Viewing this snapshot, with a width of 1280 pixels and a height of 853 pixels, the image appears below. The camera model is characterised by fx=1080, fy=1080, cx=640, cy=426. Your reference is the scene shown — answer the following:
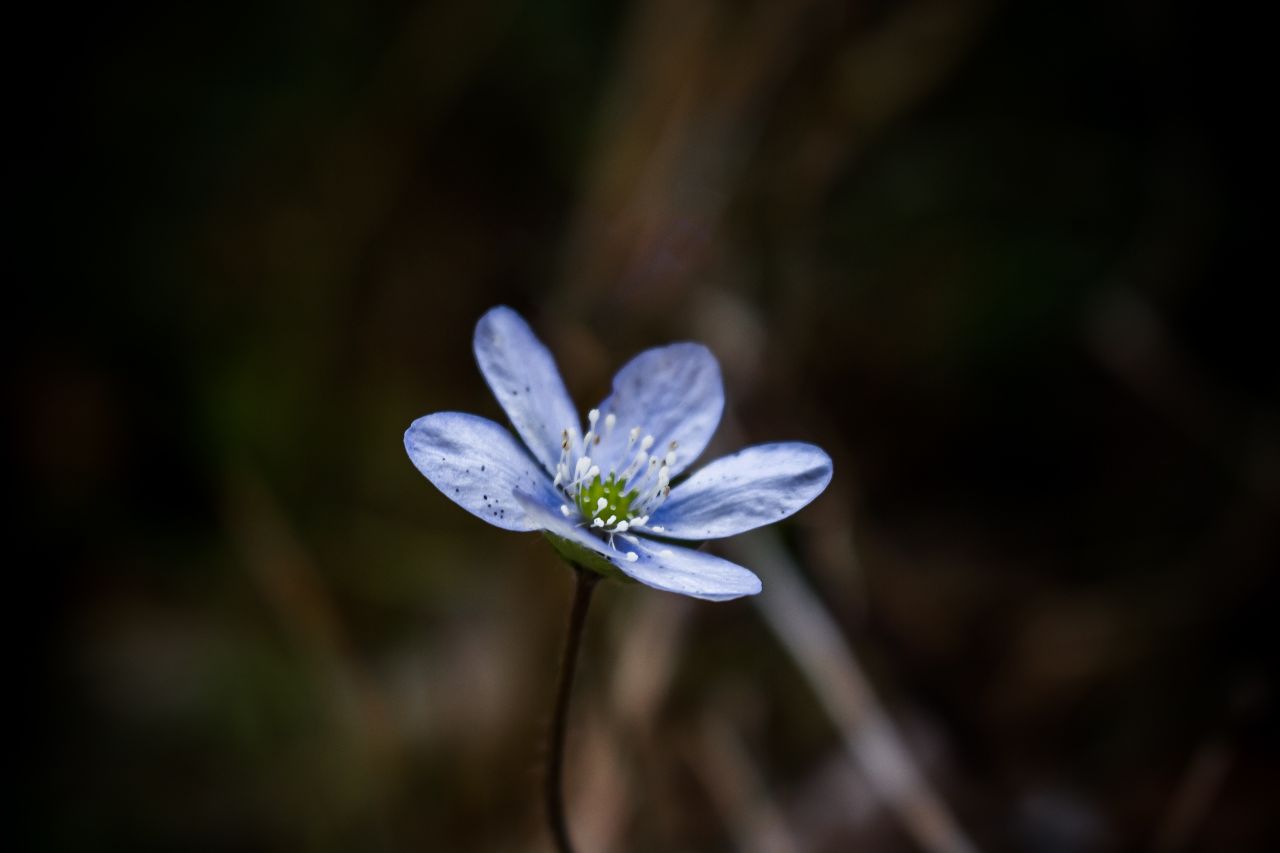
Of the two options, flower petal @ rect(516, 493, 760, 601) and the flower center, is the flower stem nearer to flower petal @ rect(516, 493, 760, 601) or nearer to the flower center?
flower petal @ rect(516, 493, 760, 601)

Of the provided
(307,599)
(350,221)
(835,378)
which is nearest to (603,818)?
(307,599)

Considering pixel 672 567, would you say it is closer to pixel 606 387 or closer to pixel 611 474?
pixel 611 474

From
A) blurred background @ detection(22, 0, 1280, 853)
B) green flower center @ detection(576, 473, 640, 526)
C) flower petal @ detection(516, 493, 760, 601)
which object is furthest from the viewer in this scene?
blurred background @ detection(22, 0, 1280, 853)

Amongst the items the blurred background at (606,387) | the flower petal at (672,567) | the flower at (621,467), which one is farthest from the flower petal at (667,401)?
the blurred background at (606,387)

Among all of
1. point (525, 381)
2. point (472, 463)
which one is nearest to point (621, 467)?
point (525, 381)

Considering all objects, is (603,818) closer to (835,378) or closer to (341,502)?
(341,502)

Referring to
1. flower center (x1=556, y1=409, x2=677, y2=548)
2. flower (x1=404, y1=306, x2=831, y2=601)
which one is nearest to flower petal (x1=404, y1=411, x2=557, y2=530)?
flower (x1=404, y1=306, x2=831, y2=601)
